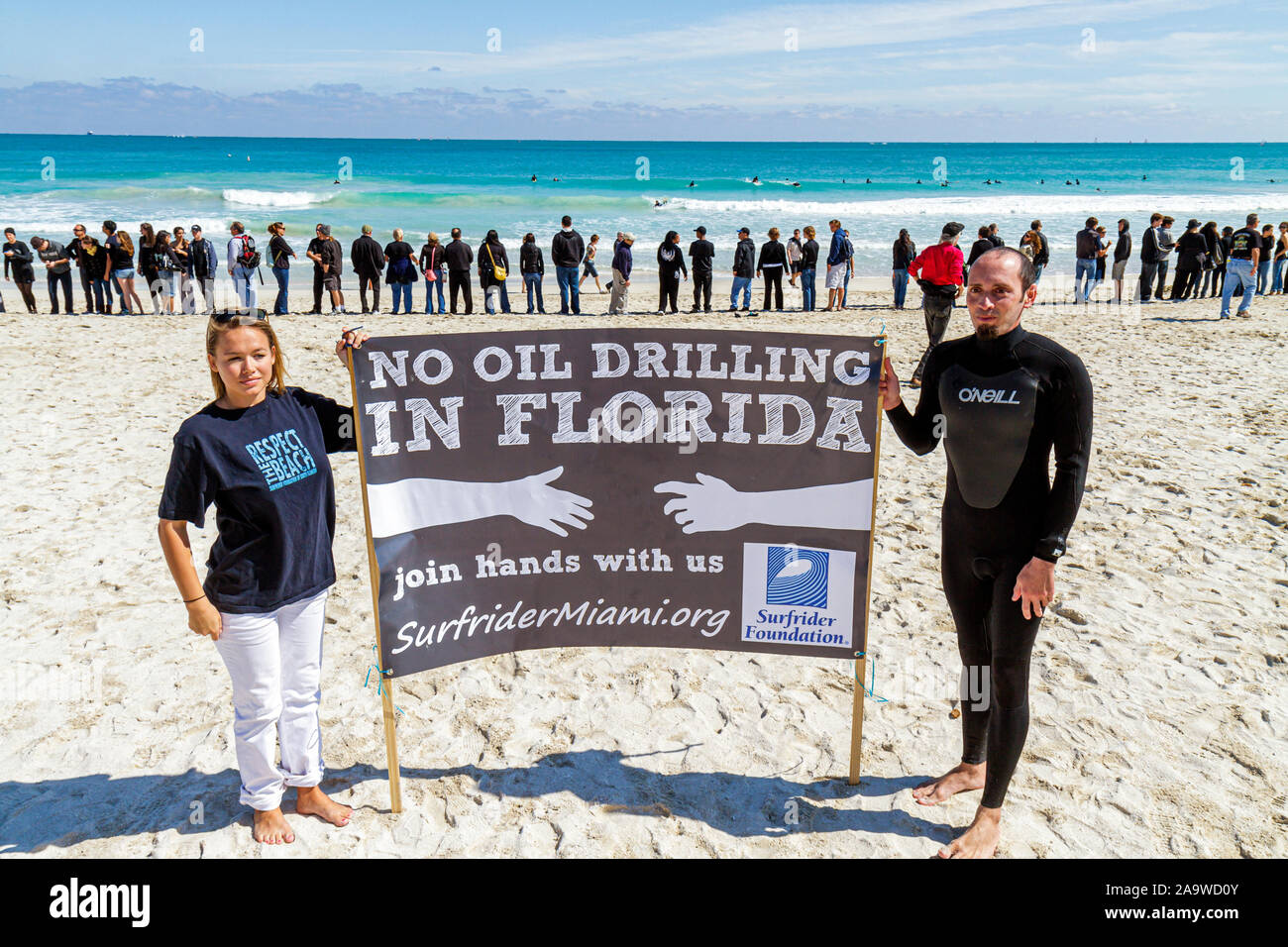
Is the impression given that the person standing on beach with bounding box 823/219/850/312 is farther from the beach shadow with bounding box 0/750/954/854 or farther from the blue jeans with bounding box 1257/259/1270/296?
the beach shadow with bounding box 0/750/954/854

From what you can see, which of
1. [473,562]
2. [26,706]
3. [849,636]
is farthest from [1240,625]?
[26,706]

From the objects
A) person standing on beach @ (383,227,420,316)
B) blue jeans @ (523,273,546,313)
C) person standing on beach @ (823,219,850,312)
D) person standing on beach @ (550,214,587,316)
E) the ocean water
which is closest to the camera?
person standing on beach @ (383,227,420,316)

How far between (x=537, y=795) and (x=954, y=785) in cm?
163

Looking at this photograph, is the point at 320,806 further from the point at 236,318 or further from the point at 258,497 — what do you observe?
the point at 236,318

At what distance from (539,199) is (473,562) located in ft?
146

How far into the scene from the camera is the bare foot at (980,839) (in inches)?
117

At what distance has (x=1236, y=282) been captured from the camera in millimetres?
14211

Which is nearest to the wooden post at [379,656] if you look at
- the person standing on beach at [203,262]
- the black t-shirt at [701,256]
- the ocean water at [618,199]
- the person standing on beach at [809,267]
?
the black t-shirt at [701,256]

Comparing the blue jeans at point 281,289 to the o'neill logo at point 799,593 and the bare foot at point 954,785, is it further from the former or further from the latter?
the bare foot at point 954,785

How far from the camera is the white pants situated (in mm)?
2793

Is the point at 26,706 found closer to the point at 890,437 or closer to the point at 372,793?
the point at 372,793

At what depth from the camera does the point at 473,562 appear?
127 inches
